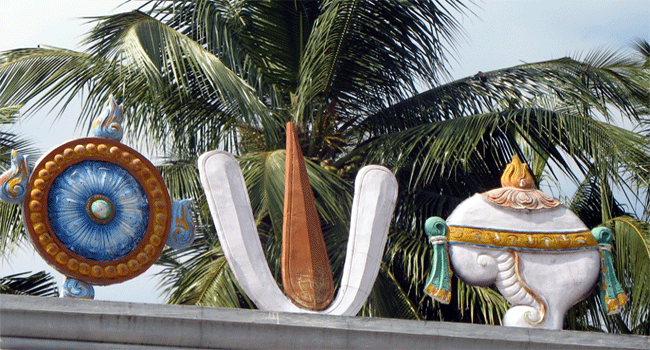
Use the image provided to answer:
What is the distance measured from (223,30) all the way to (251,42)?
49 cm

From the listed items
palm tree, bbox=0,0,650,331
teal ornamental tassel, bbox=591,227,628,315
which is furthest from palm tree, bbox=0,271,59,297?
teal ornamental tassel, bbox=591,227,628,315

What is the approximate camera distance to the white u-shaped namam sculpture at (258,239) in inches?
341

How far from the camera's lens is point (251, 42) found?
1427 centimetres

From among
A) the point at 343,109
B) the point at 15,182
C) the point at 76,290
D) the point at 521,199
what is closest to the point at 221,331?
the point at 76,290

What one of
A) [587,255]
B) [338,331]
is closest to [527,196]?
[587,255]

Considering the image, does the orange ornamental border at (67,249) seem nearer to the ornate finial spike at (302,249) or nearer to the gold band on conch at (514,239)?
the ornate finial spike at (302,249)

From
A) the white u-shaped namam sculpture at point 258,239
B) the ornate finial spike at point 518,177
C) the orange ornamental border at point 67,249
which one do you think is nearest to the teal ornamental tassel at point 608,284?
the ornate finial spike at point 518,177

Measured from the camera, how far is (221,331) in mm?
7734

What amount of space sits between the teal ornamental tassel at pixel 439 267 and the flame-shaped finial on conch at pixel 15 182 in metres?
3.23

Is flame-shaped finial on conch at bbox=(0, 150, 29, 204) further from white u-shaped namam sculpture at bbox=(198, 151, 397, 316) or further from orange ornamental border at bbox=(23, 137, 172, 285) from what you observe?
white u-shaped namam sculpture at bbox=(198, 151, 397, 316)

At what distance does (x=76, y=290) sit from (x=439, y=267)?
2882 mm

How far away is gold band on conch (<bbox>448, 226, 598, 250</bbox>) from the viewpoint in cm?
911

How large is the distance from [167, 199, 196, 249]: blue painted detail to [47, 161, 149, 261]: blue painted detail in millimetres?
255

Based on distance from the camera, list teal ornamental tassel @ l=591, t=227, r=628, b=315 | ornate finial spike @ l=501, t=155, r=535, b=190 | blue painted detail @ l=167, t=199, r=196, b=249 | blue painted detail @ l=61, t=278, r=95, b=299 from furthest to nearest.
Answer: ornate finial spike @ l=501, t=155, r=535, b=190, teal ornamental tassel @ l=591, t=227, r=628, b=315, blue painted detail @ l=167, t=199, r=196, b=249, blue painted detail @ l=61, t=278, r=95, b=299
